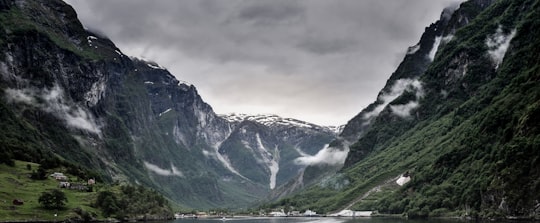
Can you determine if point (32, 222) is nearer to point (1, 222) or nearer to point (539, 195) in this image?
point (1, 222)

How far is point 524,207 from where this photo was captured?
655 feet

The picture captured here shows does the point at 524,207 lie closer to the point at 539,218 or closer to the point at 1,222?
the point at 539,218

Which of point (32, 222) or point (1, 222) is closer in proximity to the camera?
point (1, 222)

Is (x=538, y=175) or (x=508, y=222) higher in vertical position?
(x=538, y=175)

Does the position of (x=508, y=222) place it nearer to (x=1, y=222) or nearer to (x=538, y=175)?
(x=538, y=175)

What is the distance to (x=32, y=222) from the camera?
199m

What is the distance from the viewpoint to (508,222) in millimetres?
185125

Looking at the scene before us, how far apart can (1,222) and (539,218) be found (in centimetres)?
16885

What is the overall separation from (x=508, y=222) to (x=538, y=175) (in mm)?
24473

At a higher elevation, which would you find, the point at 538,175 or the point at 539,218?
the point at 538,175

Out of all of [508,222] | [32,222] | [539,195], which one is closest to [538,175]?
[539,195]

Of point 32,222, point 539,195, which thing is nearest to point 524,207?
point 539,195

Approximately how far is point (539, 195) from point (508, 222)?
1756cm

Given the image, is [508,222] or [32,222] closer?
[508,222]
